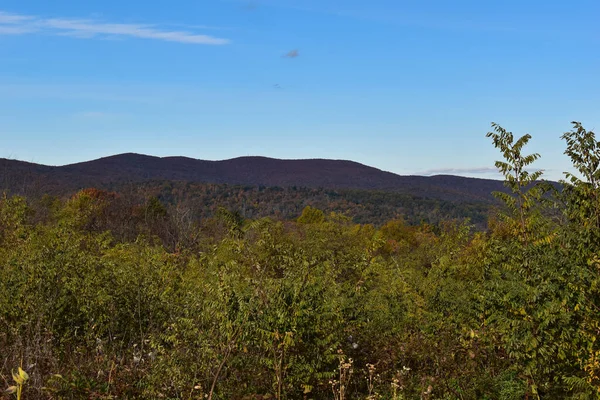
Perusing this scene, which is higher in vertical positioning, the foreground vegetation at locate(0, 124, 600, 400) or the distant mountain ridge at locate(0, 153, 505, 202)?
the distant mountain ridge at locate(0, 153, 505, 202)

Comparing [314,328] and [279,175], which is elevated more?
[279,175]

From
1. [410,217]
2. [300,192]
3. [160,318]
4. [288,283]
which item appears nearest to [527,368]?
[288,283]

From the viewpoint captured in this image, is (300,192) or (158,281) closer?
(158,281)

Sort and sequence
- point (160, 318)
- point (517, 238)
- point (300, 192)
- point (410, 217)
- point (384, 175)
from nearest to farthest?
point (517, 238) < point (160, 318) < point (410, 217) < point (300, 192) < point (384, 175)

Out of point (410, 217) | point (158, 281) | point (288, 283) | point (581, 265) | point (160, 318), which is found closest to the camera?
point (581, 265)

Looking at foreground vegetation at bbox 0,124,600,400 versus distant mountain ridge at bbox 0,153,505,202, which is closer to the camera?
foreground vegetation at bbox 0,124,600,400

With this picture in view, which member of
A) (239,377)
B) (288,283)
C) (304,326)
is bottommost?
(239,377)

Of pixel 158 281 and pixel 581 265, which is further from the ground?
pixel 581 265

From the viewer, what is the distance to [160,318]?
8.88 metres

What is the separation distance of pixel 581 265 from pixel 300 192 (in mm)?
107167

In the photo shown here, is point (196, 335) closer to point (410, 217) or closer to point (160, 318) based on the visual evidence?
point (160, 318)

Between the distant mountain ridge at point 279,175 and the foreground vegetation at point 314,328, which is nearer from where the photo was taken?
the foreground vegetation at point 314,328

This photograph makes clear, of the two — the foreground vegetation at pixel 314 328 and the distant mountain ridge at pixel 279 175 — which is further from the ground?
the distant mountain ridge at pixel 279 175

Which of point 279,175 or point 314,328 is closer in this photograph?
point 314,328
